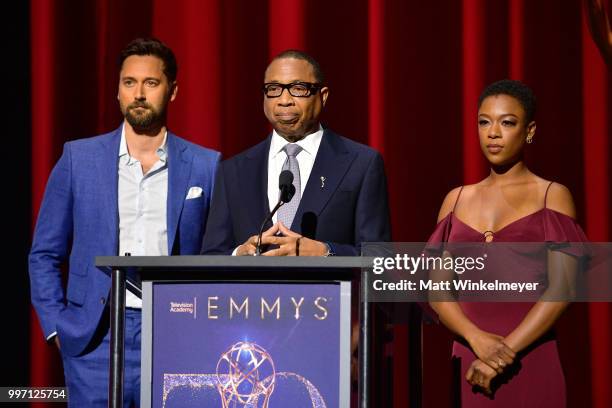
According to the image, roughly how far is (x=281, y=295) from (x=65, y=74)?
7.21 ft

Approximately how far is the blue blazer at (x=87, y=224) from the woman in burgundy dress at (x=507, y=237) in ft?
2.30

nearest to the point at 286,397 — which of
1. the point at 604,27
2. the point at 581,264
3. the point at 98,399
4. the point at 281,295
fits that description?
the point at 281,295

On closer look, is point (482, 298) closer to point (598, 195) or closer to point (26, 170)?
point (598, 195)

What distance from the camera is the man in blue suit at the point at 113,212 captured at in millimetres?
3078

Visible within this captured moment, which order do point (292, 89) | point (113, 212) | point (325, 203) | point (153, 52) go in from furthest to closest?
point (153, 52) → point (113, 212) → point (292, 89) → point (325, 203)

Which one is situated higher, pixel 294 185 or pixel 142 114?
pixel 142 114

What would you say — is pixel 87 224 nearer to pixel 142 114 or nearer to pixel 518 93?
pixel 142 114

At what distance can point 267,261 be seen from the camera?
2.28 meters

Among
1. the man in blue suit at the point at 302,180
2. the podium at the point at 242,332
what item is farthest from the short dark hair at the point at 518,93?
the podium at the point at 242,332

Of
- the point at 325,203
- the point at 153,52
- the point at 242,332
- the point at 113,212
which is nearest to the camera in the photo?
the point at 242,332

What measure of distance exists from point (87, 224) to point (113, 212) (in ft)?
0.28

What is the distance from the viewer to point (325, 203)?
2.94 metres

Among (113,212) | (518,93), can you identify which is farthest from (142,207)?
(518,93)

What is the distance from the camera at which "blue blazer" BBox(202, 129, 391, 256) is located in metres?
2.93
